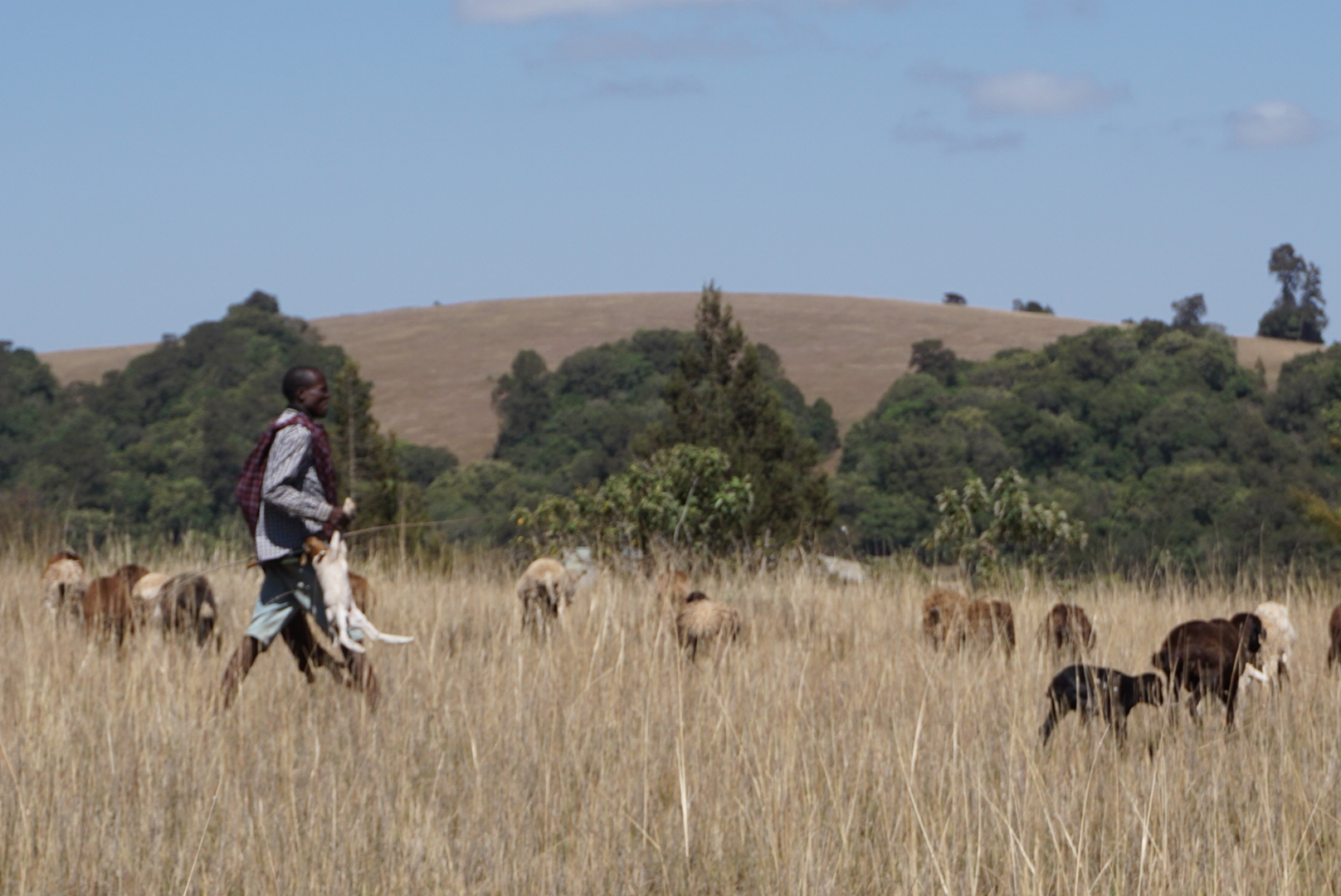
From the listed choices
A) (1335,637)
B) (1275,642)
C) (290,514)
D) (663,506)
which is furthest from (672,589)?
(663,506)

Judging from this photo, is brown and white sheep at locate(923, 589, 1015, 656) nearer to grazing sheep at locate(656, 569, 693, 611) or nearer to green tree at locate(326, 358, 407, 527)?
grazing sheep at locate(656, 569, 693, 611)

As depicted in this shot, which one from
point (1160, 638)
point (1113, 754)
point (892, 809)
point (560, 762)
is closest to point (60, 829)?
point (560, 762)

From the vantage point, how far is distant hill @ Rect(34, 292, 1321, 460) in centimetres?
8225

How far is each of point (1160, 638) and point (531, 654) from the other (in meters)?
3.09

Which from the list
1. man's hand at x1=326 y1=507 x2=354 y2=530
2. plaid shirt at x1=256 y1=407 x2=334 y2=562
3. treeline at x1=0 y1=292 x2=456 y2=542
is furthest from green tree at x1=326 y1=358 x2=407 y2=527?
man's hand at x1=326 y1=507 x2=354 y2=530

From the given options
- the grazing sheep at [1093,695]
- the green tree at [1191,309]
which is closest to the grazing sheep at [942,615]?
the grazing sheep at [1093,695]

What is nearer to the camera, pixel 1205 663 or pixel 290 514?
pixel 1205 663

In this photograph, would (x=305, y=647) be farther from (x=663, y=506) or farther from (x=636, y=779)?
(x=663, y=506)

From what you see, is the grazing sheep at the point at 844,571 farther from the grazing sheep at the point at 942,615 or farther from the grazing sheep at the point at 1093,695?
the grazing sheep at the point at 1093,695

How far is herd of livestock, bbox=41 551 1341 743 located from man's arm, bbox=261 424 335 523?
563 mm

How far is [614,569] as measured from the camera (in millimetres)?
9984

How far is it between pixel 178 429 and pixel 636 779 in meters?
62.8

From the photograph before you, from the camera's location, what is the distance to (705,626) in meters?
6.34

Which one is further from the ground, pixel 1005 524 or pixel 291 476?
pixel 291 476
